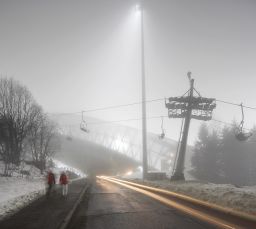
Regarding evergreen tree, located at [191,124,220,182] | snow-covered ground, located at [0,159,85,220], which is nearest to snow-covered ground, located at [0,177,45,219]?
snow-covered ground, located at [0,159,85,220]

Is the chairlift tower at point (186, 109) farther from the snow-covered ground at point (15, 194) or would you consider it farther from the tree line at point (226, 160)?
the tree line at point (226, 160)

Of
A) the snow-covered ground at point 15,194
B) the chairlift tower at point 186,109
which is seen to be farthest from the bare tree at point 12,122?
the chairlift tower at point 186,109

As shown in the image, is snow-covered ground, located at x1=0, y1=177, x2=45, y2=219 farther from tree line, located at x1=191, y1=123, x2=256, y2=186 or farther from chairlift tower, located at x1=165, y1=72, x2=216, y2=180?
tree line, located at x1=191, y1=123, x2=256, y2=186

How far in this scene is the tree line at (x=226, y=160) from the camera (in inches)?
2297

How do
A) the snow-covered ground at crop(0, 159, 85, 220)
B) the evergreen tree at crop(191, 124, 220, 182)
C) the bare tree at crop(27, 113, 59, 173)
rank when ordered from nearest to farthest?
the snow-covered ground at crop(0, 159, 85, 220) → the bare tree at crop(27, 113, 59, 173) → the evergreen tree at crop(191, 124, 220, 182)

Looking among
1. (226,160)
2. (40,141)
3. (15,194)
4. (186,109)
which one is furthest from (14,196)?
(226,160)

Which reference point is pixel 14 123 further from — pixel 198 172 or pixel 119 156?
pixel 119 156

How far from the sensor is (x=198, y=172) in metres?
63.3

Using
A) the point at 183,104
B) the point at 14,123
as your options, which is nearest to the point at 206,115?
the point at 183,104

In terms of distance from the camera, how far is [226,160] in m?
60.7

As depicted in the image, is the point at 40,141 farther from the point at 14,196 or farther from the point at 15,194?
the point at 14,196

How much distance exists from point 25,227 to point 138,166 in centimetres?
15074

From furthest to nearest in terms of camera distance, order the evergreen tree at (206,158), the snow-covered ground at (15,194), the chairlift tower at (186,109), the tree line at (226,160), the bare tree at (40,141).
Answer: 1. the evergreen tree at (206,158)
2. the tree line at (226,160)
3. the bare tree at (40,141)
4. the chairlift tower at (186,109)
5. the snow-covered ground at (15,194)

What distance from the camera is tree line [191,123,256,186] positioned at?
58.3m
